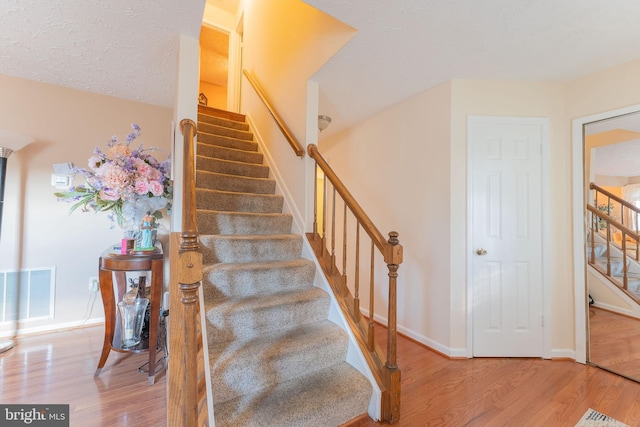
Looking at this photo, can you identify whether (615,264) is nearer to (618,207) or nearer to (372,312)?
(618,207)

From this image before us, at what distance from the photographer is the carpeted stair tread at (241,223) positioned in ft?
6.98

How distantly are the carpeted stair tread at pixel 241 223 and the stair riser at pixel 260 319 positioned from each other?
756 millimetres

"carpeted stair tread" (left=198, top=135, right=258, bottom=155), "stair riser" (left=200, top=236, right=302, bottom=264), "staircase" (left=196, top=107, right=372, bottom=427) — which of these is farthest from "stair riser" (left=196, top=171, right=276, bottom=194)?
"stair riser" (left=200, top=236, right=302, bottom=264)

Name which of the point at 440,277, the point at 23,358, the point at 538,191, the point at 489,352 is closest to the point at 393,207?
the point at 440,277

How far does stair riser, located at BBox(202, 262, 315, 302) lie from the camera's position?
177 centimetres

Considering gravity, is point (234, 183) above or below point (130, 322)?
A: above

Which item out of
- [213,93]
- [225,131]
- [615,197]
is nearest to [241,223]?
[225,131]

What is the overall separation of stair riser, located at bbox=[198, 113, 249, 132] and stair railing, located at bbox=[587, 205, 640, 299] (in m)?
3.66

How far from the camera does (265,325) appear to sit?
5.59ft

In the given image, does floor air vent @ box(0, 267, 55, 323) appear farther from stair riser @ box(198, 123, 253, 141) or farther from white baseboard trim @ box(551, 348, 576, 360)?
white baseboard trim @ box(551, 348, 576, 360)

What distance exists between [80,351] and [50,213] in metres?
1.33

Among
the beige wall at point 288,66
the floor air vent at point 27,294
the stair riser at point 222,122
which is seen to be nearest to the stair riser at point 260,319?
the beige wall at point 288,66

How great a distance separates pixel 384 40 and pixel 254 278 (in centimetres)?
183

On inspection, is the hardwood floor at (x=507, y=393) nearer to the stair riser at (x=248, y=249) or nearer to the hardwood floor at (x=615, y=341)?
the hardwood floor at (x=615, y=341)
